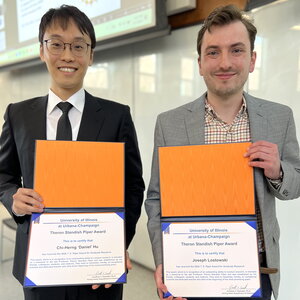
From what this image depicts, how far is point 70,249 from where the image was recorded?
3.43ft

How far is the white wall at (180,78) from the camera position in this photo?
1.97 m

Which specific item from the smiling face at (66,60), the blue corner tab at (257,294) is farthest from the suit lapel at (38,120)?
the blue corner tab at (257,294)

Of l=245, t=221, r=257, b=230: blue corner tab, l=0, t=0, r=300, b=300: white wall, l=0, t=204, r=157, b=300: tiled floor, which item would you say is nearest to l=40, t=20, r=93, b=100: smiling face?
l=245, t=221, r=257, b=230: blue corner tab

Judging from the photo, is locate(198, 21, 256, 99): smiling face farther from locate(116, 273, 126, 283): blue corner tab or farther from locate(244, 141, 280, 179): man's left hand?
locate(116, 273, 126, 283): blue corner tab

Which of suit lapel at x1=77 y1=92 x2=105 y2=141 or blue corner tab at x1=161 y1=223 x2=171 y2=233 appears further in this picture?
suit lapel at x1=77 y1=92 x2=105 y2=141

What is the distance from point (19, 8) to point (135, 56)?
2127 millimetres

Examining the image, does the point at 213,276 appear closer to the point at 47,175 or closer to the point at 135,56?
the point at 47,175

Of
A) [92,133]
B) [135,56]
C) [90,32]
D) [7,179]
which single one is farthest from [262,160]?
[135,56]

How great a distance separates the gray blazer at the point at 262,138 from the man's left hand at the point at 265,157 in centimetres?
4

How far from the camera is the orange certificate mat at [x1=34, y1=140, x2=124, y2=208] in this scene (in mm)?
1048

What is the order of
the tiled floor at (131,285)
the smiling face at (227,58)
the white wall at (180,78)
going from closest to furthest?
the smiling face at (227,58), the white wall at (180,78), the tiled floor at (131,285)

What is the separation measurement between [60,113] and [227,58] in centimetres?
69

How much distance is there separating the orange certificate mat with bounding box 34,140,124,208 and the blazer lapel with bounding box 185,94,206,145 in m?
0.26

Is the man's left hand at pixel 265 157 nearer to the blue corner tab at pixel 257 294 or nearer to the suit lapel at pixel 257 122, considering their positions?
the suit lapel at pixel 257 122
